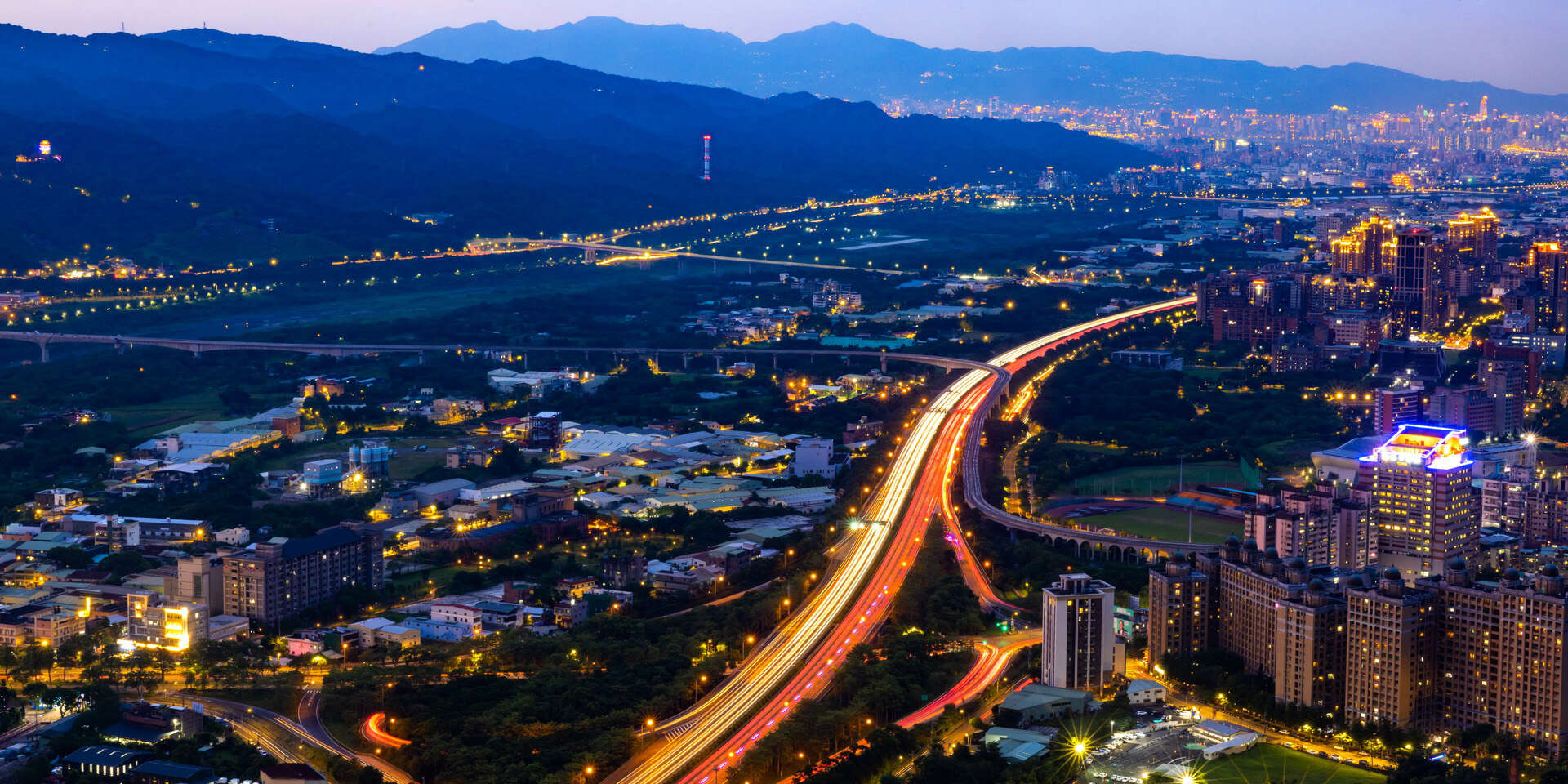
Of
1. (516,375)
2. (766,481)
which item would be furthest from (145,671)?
(516,375)

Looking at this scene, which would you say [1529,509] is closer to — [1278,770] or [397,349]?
[1278,770]

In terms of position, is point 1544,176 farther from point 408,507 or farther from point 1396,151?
point 408,507

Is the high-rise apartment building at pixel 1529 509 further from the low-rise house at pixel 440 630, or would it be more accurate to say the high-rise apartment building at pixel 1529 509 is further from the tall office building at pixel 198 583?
the tall office building at pixel 198 583

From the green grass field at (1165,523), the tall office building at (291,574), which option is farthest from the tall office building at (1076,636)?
the tall office building at (291,574)

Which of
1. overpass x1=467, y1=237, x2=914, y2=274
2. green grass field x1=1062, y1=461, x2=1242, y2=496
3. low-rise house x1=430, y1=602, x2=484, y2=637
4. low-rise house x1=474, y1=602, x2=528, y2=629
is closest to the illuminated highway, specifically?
green grass field x1=1062, y1=461, x2=1242, y2=496

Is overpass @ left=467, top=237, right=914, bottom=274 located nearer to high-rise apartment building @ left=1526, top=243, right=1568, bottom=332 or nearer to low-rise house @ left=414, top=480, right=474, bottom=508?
high-rise apartment building @ left=1526, top=243, right=1568, bottom=332
